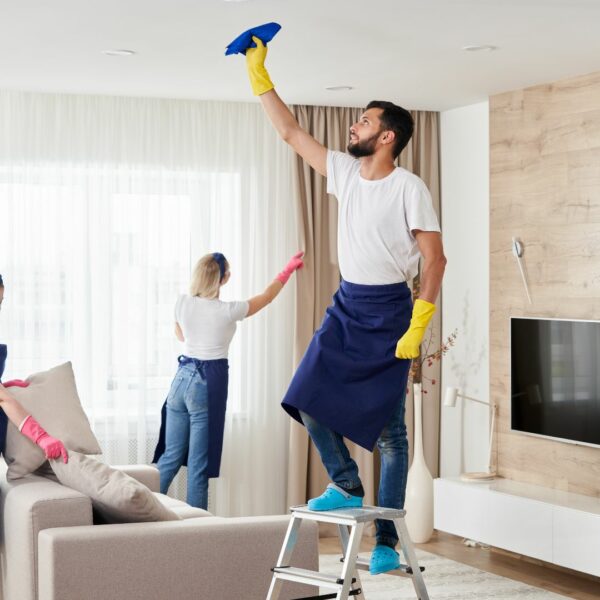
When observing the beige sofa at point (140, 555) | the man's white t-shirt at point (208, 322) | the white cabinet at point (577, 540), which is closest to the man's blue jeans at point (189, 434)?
the man's white t-shirt at point (208, 322)

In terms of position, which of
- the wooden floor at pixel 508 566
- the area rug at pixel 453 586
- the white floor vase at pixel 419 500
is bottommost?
the wooden floor at pixel 508 566

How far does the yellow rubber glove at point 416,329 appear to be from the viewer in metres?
3.19

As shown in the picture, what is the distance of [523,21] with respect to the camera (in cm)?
460

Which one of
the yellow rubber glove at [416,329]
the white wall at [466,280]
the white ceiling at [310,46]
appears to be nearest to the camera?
the yellow rubber glove at [416,329]

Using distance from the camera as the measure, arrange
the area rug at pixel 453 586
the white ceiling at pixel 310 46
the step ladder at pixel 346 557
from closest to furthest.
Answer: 1. the step ladder at pixel 346 557
2. the white ceiling at pixel 310 46
3. the area rug at pixel 453 586

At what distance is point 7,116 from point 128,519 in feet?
11.0

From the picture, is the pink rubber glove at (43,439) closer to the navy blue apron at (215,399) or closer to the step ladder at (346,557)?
the step ladder at (346,557)

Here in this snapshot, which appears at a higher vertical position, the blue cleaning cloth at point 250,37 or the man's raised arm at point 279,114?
the blue cleaning cloth at point 250,37

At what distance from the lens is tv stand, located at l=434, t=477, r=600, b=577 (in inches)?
206

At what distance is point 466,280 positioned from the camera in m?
6.72

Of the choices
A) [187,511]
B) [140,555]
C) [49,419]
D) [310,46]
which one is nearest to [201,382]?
[187,511]

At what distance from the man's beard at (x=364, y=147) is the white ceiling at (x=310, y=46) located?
45.2 inches

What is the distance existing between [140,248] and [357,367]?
3439 millimetres

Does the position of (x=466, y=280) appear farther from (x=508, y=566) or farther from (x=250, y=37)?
(x=250, y=37)
